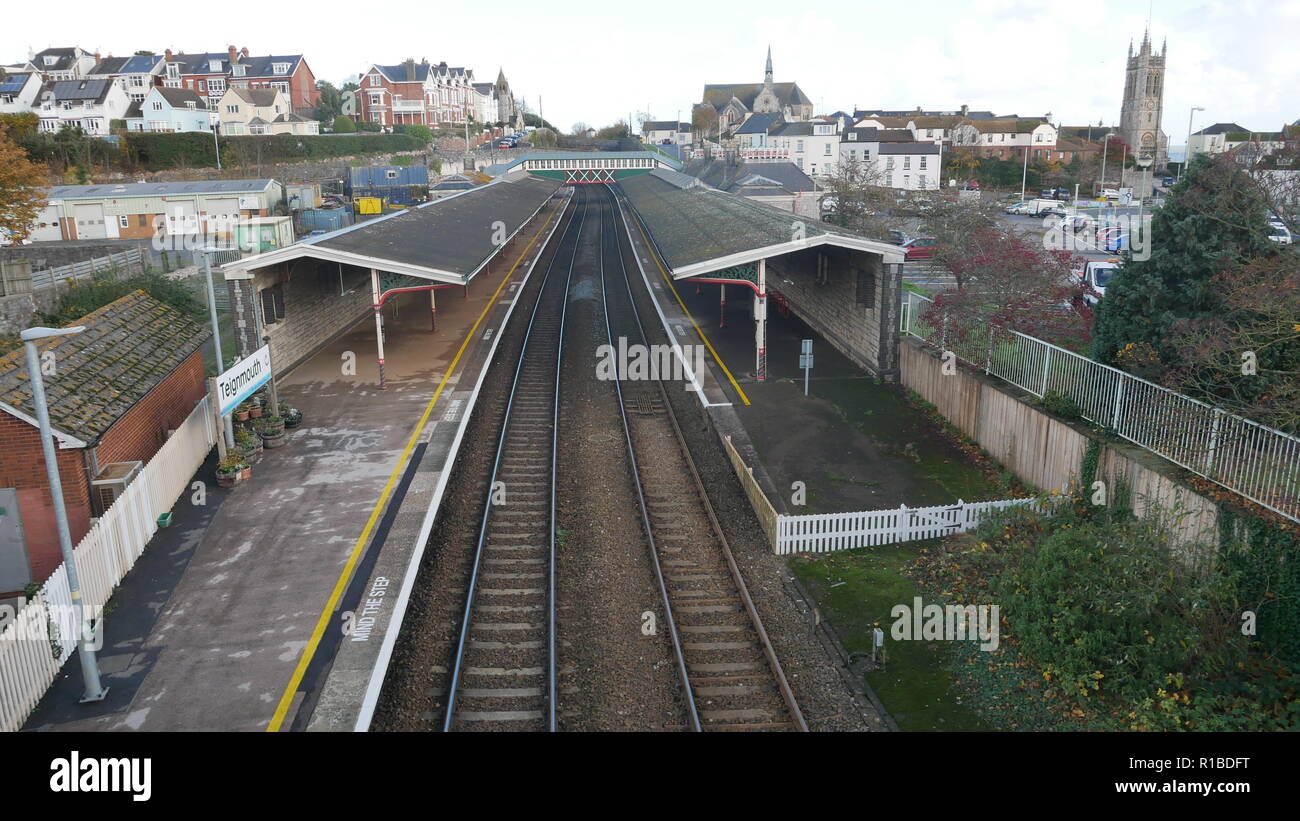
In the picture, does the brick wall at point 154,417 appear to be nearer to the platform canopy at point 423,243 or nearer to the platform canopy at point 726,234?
the platform canopy at point 423,243

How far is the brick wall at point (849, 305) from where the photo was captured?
2297cm

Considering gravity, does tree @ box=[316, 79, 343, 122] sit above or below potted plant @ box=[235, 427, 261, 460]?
above

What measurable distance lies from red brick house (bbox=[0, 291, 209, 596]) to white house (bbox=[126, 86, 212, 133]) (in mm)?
77245

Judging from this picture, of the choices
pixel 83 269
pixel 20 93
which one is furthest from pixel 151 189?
pixel 20 93

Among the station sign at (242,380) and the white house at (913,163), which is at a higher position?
the white house at (913,163)

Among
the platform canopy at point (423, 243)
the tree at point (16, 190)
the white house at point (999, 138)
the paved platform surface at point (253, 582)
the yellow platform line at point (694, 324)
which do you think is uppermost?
the white house at point (999, 138)

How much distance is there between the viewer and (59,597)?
10.6 meters

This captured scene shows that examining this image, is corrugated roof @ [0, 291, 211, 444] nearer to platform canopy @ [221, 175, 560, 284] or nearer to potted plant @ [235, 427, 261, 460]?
potted plant @ [235, 427, 261, 460]

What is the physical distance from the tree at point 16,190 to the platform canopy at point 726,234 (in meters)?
22.6

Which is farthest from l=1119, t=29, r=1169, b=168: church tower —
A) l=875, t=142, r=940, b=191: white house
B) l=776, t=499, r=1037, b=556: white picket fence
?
l=776, t=499, r=1037, b=556: white picket fence

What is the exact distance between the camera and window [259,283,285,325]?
23391mm

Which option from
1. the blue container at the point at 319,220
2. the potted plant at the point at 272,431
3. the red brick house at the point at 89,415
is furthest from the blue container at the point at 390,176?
the potted plant at the point at 272,431

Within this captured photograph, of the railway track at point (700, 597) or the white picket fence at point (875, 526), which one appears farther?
the white picket fence at point (875, 526)

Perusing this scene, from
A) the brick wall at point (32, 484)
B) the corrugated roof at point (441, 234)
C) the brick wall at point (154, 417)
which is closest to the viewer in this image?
the brick wall at point (32, 484)
